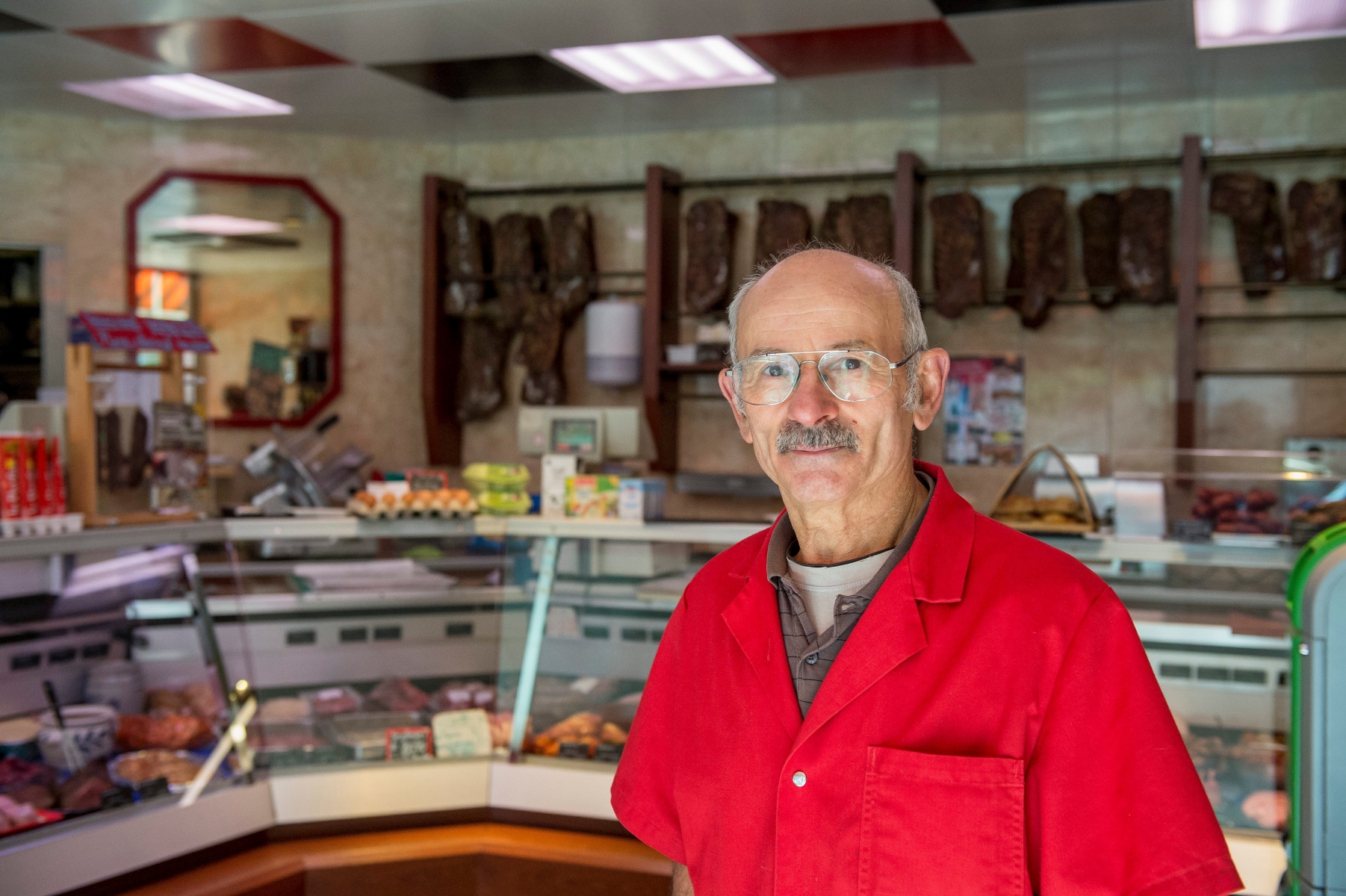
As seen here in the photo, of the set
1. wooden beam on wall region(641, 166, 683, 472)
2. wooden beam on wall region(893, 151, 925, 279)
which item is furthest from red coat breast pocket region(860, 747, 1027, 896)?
wooden beam on wall region(641, 166, 683, 472)

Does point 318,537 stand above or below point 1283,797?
above

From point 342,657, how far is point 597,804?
82cm

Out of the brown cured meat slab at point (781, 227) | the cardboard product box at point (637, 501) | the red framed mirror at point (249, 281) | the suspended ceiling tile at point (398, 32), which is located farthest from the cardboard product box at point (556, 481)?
the red framed mirror at point (249, 281)

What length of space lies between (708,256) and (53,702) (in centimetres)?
395

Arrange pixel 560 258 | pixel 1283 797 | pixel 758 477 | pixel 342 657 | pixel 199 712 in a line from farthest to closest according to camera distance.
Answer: pixel 560 258 < pixel 758 477 < pixel 342 657 < pixel 199 712 < pixel 1283 797

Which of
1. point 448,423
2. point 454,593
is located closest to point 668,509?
point 448,423

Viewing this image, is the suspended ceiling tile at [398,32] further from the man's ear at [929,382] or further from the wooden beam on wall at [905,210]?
the man's ear at [929,382]

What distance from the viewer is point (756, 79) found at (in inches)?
207

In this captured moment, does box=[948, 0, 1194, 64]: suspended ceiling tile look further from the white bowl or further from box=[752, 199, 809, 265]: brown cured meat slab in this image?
the white bowl

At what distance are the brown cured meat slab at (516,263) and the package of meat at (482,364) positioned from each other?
0.16 m

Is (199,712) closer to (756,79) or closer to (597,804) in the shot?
(597,804)

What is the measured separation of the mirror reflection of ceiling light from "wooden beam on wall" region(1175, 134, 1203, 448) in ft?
15.1

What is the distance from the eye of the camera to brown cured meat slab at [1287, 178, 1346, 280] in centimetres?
491

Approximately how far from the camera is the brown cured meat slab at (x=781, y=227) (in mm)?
5773
